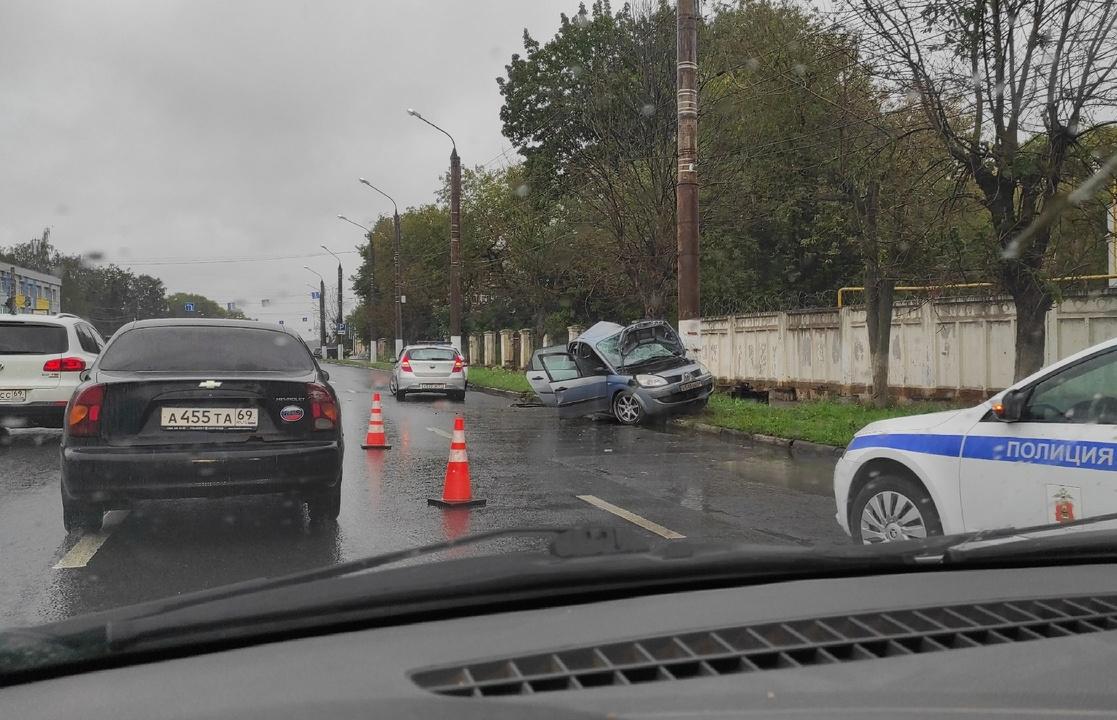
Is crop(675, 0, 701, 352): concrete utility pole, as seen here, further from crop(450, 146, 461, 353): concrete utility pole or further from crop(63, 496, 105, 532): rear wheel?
crop(450, 146, 461, 353): concrete utility pole

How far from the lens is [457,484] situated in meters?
8.40

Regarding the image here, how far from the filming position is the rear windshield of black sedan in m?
6.77

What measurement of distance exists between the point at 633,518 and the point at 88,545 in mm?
3875

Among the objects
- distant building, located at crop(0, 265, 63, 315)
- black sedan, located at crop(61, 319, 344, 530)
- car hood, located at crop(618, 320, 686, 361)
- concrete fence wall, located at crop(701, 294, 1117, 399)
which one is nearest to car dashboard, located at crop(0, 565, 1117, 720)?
black sedan, located at crop(61, 319, 344, 530)

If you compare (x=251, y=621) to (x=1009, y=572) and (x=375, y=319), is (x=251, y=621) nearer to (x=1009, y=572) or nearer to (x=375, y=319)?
(x=1009, y=572)

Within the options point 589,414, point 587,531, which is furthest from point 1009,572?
point 589,414

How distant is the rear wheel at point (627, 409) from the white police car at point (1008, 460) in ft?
37.4

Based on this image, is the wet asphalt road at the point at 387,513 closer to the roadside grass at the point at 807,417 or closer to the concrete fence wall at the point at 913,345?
the roadside grass at the point at 807,417

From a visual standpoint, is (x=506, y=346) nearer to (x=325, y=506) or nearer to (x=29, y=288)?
(x=325, y=506)

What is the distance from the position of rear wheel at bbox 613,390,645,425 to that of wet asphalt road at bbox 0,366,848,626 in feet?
11.1

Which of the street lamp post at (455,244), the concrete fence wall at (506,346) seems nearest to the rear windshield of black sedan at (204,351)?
the street lamp post at (455,244)

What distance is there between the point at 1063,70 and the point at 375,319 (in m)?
69.5

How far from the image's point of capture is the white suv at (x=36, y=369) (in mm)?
12719

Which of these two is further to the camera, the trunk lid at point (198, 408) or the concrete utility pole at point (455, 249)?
the concrete utility pole at point (455, 249)
